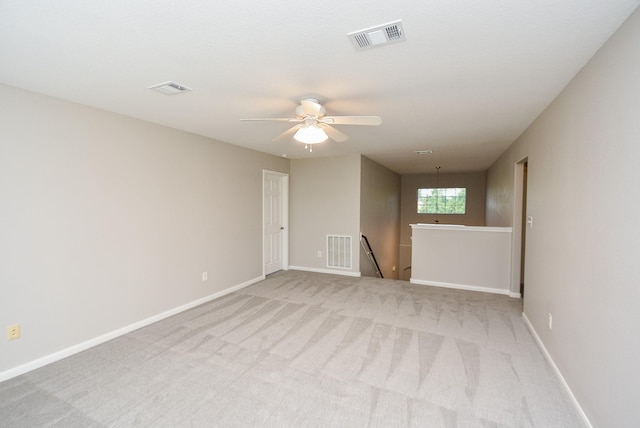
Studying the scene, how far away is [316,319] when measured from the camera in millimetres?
3459

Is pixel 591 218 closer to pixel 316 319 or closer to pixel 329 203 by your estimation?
pixel 316 319

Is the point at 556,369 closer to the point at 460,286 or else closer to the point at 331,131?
the point at 460,286

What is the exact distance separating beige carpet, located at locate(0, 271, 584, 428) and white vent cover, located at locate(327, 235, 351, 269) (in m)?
1.94

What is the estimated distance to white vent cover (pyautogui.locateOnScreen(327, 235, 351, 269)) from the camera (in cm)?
559

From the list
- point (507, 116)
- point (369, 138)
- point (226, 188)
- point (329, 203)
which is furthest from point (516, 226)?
point (226, 188)

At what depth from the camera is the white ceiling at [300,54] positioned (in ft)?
4.64

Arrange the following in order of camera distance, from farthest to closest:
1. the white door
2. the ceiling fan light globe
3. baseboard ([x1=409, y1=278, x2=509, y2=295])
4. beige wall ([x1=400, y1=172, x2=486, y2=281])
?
beige wall ([x1=400, y1=172, x2=486, y2=281]) → the white door → baseboard ([x1=409, y1=278, x2=509, y2=295]) → the ceiling fan light globe

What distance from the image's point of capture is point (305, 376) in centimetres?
232

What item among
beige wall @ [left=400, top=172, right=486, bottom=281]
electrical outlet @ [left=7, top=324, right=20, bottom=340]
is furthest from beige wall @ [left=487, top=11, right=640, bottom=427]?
beige wall @ [left=400, top=172, right=486, bottom=281]

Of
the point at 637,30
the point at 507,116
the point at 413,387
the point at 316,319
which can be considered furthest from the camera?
the point at 316,319

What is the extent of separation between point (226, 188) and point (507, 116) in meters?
3.84

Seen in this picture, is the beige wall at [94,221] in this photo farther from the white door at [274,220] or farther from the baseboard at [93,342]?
the white door at [274,220]

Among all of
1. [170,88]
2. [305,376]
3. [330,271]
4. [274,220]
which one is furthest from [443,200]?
[170,88]

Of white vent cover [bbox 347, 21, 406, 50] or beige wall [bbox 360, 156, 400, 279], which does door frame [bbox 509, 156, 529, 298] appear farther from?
white vent cover [bbox 347, 21, 406, 50]
